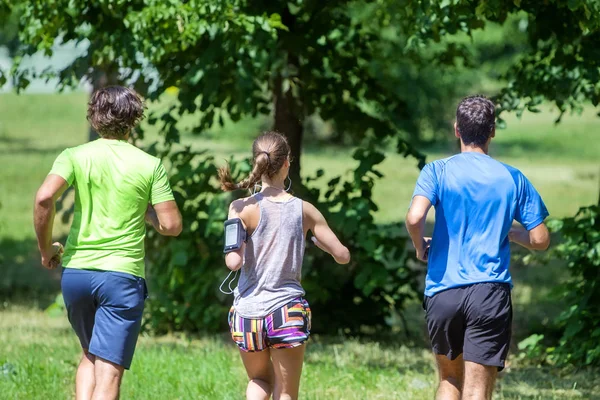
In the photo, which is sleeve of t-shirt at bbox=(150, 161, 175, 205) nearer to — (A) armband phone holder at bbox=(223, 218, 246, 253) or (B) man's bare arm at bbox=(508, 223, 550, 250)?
(A) armband phone holder at bbox=(223, 218, 246, 253)

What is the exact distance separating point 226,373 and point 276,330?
2.42 m

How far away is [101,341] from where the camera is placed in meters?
4.43

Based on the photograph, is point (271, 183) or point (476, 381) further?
point (271, 183)

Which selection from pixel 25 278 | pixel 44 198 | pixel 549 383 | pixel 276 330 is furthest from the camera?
pixel 25 278

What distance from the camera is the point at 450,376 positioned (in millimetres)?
4570

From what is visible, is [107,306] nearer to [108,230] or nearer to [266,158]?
[108,230]

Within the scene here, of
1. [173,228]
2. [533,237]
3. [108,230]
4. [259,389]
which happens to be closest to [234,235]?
[173,228]

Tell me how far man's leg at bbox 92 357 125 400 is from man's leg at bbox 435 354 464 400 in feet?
4.94

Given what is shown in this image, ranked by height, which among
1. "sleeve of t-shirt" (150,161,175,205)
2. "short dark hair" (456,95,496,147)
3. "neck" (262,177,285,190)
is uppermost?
"short dark hair" (456,95,496,147)

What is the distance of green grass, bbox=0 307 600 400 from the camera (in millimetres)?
6242

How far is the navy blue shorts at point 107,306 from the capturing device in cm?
439

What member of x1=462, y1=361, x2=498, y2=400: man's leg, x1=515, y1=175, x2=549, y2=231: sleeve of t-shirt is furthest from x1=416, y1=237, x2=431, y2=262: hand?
x1=462, y1=361, x2=498, y2=400: man's leg

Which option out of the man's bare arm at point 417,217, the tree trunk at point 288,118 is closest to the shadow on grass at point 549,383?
the man's bare arm at point 417,217

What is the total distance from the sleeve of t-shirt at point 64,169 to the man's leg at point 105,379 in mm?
848
